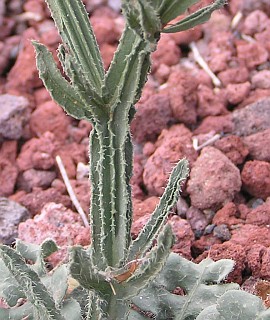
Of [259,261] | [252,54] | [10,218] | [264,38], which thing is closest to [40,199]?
[10,218]

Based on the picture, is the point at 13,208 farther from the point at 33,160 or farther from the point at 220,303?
the point at 220,303

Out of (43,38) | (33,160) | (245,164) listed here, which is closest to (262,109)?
(245,164)

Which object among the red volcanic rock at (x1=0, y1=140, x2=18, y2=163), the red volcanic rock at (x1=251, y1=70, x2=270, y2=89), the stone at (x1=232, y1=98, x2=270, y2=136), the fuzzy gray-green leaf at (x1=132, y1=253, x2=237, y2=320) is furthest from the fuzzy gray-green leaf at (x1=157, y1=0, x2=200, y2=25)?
the red volcanic rock at (x1=251, y1=70, x2=270, y2=89)

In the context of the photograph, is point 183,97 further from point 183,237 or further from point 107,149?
point 107,149

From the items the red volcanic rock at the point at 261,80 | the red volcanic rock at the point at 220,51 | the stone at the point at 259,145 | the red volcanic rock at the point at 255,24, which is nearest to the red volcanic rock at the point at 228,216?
the stone at the point at 259,145

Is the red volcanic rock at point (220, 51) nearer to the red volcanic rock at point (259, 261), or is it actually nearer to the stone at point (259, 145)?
the stone at point (259, 145)
